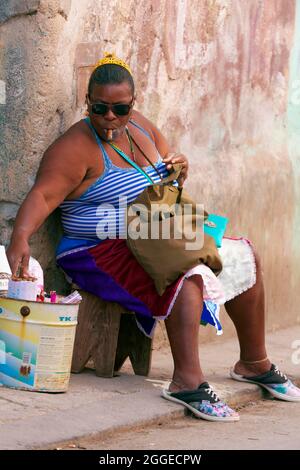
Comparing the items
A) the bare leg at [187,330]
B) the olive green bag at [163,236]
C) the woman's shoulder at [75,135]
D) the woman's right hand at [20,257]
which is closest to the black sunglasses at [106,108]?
the woman's shoulder at [75,135]

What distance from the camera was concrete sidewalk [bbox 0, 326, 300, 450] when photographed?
13.9 feet

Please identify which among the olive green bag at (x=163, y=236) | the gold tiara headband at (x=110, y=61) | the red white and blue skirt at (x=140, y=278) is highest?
the gold tiara headband at (x=110, y=61)

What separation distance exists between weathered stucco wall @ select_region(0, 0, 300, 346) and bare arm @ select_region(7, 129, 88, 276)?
212mm

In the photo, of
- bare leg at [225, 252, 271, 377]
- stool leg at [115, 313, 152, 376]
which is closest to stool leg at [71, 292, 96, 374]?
stool leg at [115, 313, 152, 376]

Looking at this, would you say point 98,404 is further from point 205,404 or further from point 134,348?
point 134,348

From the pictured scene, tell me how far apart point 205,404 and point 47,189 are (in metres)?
1.16

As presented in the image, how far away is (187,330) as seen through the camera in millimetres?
4918

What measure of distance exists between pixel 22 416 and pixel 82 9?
207cm

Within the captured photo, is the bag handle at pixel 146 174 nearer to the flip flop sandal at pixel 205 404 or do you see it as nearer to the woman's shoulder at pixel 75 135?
the woman's shoulder at pixel 75 135

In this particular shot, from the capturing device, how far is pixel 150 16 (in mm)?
5934

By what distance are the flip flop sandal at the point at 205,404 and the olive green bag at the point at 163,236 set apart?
18.1 inches

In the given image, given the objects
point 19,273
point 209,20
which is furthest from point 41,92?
point 209,20

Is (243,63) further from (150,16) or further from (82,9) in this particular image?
(82,9)

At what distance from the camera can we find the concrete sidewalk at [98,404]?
13.9ft
